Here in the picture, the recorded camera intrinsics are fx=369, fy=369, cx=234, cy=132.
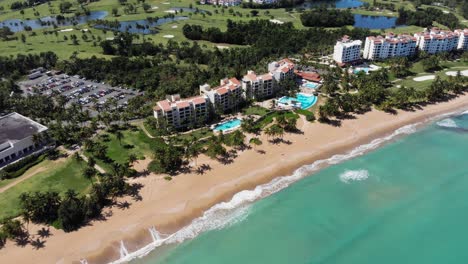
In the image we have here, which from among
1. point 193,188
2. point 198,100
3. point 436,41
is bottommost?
point 193,188

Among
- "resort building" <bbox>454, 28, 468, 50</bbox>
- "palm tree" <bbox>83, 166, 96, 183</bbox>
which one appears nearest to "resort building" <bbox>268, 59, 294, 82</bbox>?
"palm tree" <bbox>83, 166, 96, 183</bbox>

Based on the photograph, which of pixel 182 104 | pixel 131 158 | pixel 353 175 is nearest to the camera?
pixel 131 158

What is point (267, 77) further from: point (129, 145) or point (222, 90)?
point (129, 145)

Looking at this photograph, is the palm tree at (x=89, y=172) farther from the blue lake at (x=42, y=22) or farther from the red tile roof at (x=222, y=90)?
the blue lake at (x=42, y=22)

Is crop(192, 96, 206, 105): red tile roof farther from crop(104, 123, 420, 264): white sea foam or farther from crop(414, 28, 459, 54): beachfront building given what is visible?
crop(414, 28, 459, 54): beachfront building

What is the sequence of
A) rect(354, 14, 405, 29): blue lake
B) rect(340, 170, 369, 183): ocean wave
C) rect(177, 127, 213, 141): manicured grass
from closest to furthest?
rect(340, 170, 369, 183): ocean wave, rect(177, 127, 213, 141): manicured grass, rect(354, 14, 405, 29): blue lake

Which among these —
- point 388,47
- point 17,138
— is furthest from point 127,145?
point 388,47

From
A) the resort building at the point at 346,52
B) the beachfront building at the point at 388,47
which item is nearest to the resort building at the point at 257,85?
the resort building at the point at 346,52
